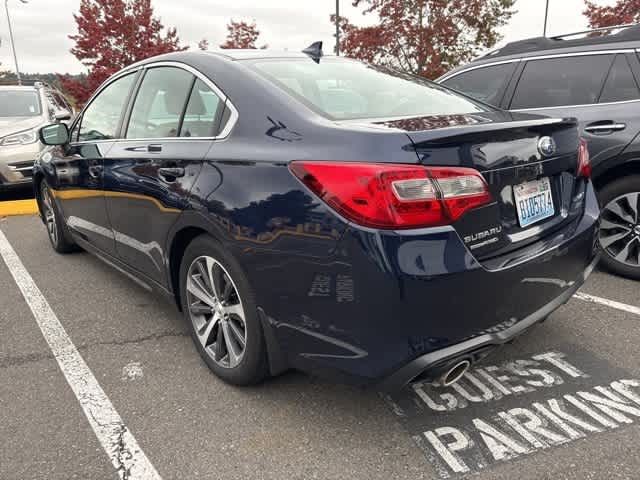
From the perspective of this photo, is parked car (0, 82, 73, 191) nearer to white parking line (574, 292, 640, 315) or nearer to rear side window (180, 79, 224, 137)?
rear side window (180, 79, 224, 137)

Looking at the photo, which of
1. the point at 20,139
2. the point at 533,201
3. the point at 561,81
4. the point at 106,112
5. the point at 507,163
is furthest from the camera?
the point at 20,139

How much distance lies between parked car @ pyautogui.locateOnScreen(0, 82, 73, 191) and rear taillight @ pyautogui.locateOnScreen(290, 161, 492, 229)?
653cm

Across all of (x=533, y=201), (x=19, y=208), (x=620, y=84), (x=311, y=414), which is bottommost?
(x=311, y=414)

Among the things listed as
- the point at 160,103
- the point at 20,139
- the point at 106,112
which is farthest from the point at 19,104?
the point at 160,103

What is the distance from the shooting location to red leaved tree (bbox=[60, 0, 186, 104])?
19.6 m

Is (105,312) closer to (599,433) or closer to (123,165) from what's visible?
(123,165)

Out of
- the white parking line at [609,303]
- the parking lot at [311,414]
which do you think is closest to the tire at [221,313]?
the parking lot at [311,414]

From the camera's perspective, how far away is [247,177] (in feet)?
7.20

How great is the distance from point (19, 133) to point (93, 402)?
6.29 meters

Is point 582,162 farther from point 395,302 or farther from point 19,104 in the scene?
point 19,104

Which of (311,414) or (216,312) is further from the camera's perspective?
(216,312)

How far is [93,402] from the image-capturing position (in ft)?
8.34

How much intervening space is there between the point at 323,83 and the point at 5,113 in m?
7.35

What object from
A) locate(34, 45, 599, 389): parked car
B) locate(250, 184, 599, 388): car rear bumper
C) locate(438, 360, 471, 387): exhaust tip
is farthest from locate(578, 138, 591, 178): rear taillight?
locate(438, 360, 471, 387): exhaust tip
